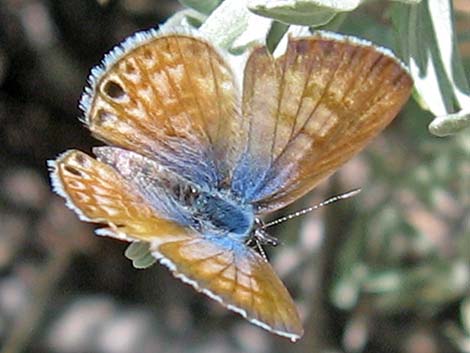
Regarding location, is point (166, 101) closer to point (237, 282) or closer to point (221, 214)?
point (221, 214)

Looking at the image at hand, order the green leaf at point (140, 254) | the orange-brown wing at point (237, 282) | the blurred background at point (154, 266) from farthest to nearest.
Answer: the blurred background at point (154, 266) → the green leaf at point (140, 254) → the orange-brown wing at point (237, 282)

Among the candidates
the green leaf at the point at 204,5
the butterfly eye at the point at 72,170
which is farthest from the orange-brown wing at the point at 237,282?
the green leaf at the point at 204,5

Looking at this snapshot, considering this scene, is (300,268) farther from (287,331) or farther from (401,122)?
(287,331)

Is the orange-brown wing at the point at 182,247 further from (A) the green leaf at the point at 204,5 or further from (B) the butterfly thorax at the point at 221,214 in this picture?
(A) the green leaf at the point at 204,5

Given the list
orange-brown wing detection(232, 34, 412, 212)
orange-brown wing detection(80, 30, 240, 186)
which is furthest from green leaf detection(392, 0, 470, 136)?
orange-brown wing detection(80, 30, 240, 186)

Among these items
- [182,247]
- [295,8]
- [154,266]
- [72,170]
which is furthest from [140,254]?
[154,266]

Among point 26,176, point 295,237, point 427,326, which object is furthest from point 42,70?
point 427,326

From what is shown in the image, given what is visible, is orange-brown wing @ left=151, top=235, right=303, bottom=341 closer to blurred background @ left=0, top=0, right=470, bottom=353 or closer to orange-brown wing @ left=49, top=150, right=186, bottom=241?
orange-brown wing @ left=49, top=150, right=186, bottom=241
